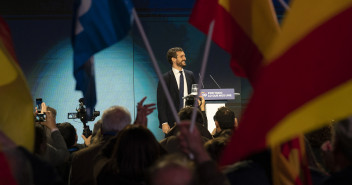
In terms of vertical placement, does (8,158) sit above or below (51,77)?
below

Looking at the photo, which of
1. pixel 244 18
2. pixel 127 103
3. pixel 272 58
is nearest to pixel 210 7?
pixel 244 18

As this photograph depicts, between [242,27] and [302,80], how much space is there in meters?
0.96

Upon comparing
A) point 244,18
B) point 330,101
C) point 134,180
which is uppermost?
Result: point 244,18

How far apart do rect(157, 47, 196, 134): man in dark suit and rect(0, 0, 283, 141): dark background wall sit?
4.55 metres

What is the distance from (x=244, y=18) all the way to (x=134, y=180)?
3.13 ft

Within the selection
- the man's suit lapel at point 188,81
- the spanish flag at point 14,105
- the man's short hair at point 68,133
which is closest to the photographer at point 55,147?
the man's short hair at point 68,133

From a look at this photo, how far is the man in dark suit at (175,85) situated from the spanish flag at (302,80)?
456 cm

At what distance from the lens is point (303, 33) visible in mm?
1824

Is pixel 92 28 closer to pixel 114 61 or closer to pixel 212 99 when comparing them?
pixel 212 99

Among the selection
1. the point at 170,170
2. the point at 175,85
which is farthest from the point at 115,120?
the point at 175,85

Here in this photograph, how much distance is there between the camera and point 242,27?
2.69 metres

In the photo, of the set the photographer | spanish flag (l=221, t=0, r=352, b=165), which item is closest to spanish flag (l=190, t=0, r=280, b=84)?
spanish flag (l=221, t=0, r=352, b=165)

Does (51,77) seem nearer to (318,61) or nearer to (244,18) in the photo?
(244,18)

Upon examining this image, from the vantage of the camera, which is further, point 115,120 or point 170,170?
point 115,120
